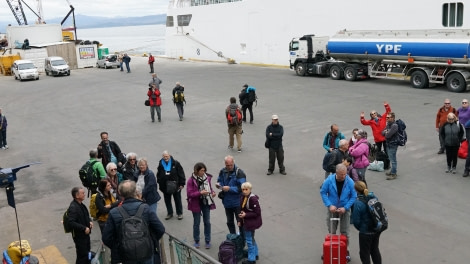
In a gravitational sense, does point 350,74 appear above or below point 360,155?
above

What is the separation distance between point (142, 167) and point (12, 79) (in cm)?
3414

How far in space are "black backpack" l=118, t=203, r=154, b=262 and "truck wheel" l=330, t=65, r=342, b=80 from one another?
80.9ft

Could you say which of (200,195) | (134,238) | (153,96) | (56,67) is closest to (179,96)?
(153,96)

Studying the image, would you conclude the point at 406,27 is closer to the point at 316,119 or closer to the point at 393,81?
the point at 393,81

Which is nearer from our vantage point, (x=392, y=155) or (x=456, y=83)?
(x=392, y=155)

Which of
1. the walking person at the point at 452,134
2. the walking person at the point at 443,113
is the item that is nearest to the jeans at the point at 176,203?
the walking person at the point at 452,134

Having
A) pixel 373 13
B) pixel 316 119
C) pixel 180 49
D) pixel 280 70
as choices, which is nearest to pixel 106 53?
pixel 180 49

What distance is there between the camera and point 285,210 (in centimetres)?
942

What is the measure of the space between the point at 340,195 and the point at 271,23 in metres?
34.4

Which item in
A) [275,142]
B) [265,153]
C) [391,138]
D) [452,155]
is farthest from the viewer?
[265,153]

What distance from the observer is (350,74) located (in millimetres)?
27469

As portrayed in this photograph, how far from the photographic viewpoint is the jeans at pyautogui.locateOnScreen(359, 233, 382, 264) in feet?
21.5

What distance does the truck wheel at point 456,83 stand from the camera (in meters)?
21.8

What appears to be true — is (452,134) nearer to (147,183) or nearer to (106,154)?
(147,183)
